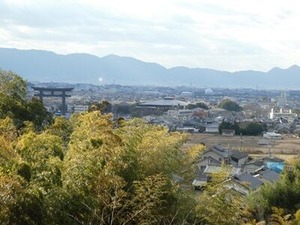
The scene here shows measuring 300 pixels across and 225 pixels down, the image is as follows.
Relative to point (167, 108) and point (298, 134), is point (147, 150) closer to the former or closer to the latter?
point (298, 134)

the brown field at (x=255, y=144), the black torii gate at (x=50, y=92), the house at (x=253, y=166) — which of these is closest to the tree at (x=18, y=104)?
the house at (x=253, y=166)

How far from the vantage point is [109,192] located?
16.8 feet

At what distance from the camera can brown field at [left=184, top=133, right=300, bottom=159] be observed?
2972 centimetres

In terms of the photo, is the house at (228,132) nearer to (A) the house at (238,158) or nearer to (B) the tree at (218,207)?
(A) the house at (238,158)

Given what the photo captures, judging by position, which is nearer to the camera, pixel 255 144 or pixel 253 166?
pixel 253 166

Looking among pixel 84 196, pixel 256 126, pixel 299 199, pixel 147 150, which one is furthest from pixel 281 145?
pixel 84 196

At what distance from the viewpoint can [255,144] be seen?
33969 mm

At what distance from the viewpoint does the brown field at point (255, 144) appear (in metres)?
29.7

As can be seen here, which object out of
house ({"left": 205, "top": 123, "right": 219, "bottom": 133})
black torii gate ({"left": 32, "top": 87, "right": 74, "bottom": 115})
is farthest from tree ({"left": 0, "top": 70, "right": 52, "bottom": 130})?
black torii gate ({"left": 32, "top": 87, "right": 74, "bottom": 115})

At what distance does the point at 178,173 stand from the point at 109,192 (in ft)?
10.3

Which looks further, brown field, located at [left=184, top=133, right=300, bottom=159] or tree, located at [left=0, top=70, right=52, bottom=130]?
brown field, located at [left=184, top=133, right=300, bottom=159]

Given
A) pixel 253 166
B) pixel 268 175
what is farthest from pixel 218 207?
pixel 253 166

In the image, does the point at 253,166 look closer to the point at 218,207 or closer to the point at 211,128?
the point at 218,207

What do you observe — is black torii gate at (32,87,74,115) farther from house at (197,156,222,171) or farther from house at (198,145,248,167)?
house at (197,156,222,171)
